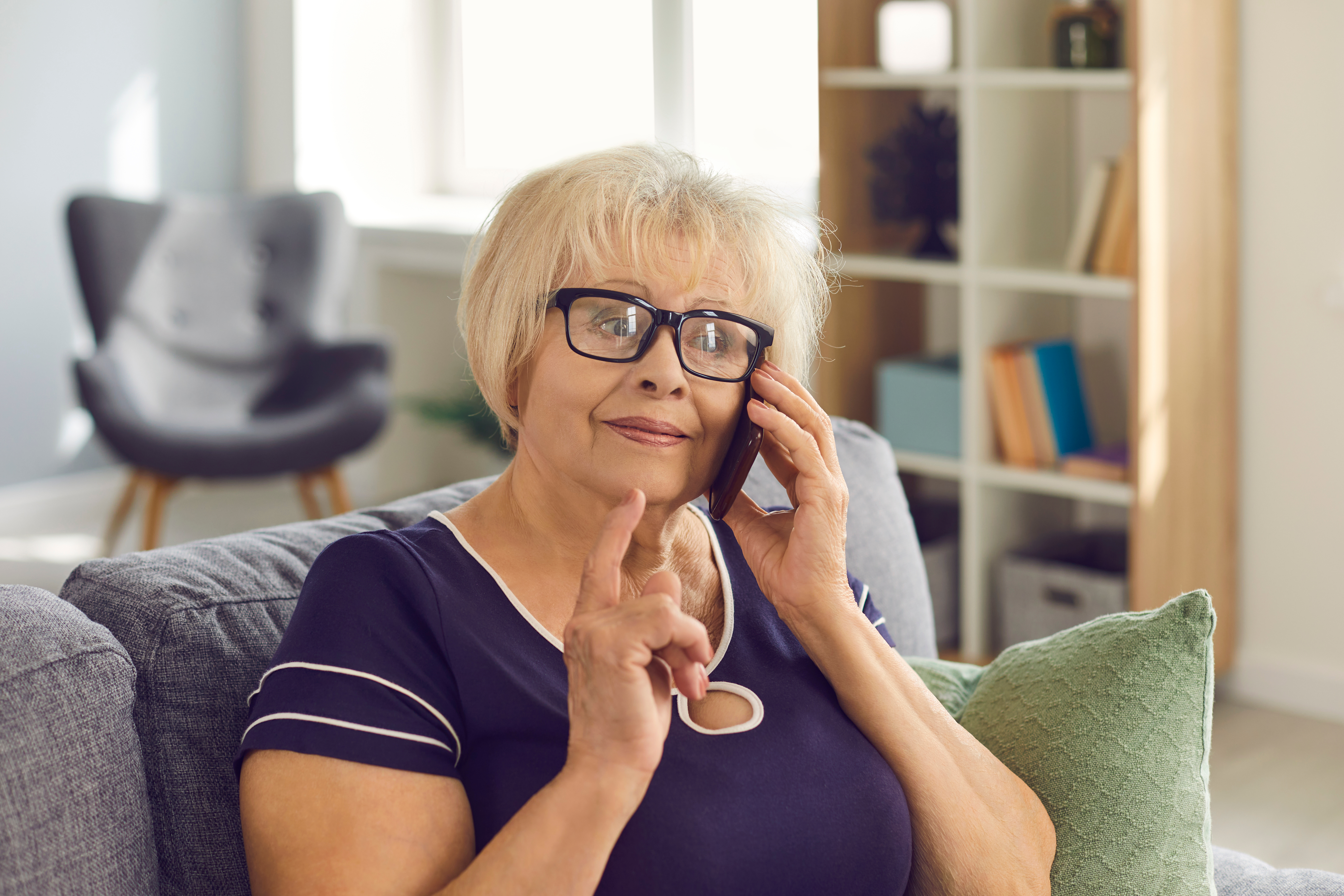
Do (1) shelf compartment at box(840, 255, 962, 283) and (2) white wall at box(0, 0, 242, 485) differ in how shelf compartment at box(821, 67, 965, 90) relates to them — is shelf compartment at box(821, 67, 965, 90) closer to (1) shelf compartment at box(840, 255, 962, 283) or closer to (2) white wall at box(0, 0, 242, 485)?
(1) shelf compartment at box(840, 255, 962, 283)

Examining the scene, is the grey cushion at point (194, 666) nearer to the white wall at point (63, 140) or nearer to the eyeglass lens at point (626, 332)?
the eyeglass lens at point (626, 332)

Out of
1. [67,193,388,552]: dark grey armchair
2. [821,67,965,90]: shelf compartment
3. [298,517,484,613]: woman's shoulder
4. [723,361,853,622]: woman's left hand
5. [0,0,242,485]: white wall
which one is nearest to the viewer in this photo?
[298,517,484,613]: woman's shoulder

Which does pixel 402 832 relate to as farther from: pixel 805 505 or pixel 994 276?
pixel 994 276

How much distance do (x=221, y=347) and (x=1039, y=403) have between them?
2458 millimetres

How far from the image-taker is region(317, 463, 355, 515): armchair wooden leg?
12.2ft

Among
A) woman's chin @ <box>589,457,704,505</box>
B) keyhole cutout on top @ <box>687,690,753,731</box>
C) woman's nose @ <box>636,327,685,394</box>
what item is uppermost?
woman's nose @ <box>636,327,685,394</box>

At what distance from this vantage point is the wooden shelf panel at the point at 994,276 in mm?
2662

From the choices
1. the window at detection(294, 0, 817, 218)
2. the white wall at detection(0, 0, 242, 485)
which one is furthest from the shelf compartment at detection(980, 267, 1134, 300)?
the white wall at detection(0, 0, 242, 485)

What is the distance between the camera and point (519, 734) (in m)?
1.00

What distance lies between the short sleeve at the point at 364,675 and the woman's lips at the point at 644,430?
192mm

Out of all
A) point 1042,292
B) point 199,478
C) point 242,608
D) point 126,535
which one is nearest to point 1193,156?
point 1042,292

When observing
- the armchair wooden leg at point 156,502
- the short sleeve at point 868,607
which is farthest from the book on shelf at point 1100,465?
the armchair wooden leg at point 156,502

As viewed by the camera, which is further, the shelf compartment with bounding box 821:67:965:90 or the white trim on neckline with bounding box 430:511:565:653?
the shelf compartment with bounding box 821:67:965:90

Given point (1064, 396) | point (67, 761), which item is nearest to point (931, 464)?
point (1064, 396)
